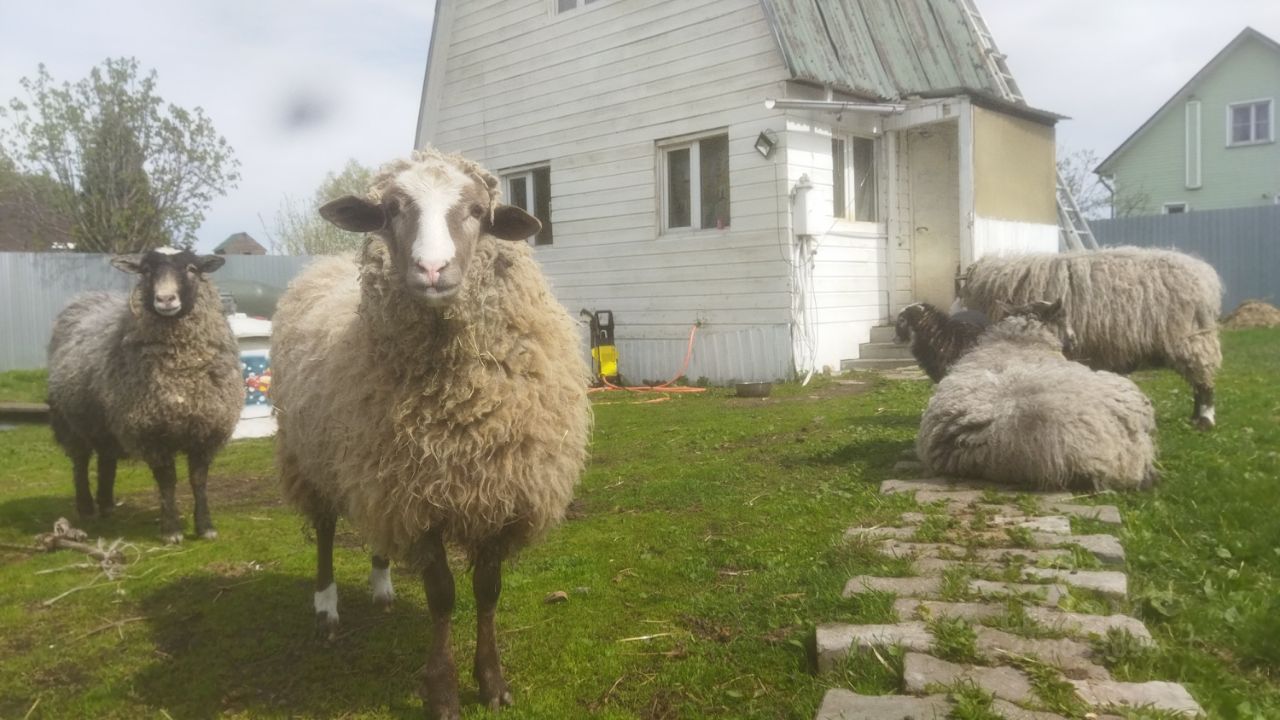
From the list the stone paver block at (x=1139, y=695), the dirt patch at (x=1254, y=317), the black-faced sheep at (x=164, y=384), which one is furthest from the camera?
the dirt patch at (x=1254, y=317)

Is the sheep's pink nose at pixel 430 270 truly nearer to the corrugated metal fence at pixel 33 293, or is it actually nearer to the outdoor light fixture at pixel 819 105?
the outdoor light fixture at pixel 819 105

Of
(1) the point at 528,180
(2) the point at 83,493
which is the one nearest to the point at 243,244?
(1) the point at 528,180

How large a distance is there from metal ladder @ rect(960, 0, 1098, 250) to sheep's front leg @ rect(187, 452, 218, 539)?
12.9m

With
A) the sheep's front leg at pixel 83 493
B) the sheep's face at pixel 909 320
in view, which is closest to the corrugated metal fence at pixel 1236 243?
the sheep's face at pixel 909 320

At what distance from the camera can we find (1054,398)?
15.6 ft

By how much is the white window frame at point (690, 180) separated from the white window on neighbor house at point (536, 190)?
8.05 ft

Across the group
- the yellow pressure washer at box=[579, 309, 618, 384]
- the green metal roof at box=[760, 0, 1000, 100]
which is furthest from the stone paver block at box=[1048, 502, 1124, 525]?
the yellow pressure washer at box=[579, 309, 618, 384]

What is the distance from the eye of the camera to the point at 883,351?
40.0 feet

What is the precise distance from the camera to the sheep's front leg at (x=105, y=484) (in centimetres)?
646

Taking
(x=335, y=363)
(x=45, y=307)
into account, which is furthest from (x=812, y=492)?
(x=45, y=307)

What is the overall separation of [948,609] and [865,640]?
1.32ft

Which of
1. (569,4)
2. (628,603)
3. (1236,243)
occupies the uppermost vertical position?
(569,4)

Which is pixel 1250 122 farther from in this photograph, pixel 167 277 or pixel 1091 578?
pixel 167 277

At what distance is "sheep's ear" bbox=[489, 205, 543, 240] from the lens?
3193 mm
